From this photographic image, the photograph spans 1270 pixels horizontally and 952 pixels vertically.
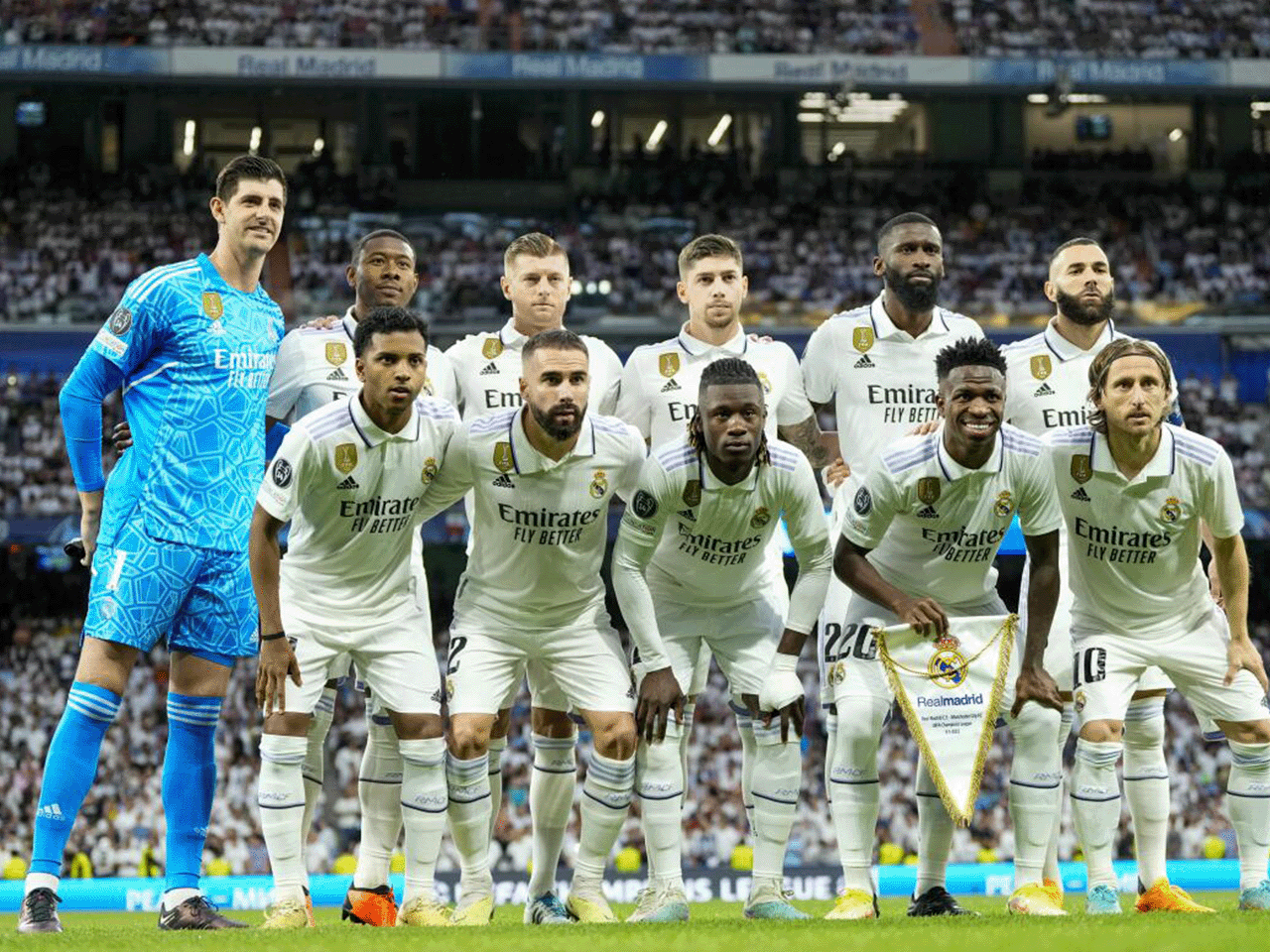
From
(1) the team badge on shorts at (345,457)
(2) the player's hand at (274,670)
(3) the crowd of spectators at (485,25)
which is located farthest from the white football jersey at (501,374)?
(3) the crowd of spectators at (485,25)

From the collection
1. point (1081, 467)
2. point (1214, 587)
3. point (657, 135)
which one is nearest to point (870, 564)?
point (1081, 467)

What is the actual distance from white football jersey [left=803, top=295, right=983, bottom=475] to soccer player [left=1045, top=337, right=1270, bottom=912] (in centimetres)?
103

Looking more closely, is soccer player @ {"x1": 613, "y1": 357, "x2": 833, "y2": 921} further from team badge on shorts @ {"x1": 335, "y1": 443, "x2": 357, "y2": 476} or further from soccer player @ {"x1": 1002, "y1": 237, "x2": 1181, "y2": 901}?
soccer player @ {"x1": 1002, "y1": 237, "x2": 1181, "y2": 901}

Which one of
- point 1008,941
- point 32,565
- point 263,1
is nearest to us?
point 1008,941

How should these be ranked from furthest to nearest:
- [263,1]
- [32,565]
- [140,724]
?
[263,1]
[32,565]
[140,724]

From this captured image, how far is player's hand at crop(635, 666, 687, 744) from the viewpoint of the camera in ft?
23.3

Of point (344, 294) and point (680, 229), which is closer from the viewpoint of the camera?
point (344, 294)

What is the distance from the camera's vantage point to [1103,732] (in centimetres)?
702

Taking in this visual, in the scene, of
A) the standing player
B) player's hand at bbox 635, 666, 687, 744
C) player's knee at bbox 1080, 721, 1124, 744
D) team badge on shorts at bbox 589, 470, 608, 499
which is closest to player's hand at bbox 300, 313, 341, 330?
the standing player

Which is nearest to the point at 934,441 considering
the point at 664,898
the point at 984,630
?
the point at 984,630

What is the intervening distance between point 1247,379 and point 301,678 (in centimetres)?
2254

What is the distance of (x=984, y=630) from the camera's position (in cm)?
719

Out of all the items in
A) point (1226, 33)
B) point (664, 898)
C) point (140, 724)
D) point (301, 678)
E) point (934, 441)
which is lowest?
point (140, 724)

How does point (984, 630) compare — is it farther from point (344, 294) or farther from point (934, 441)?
point (344, 294)
